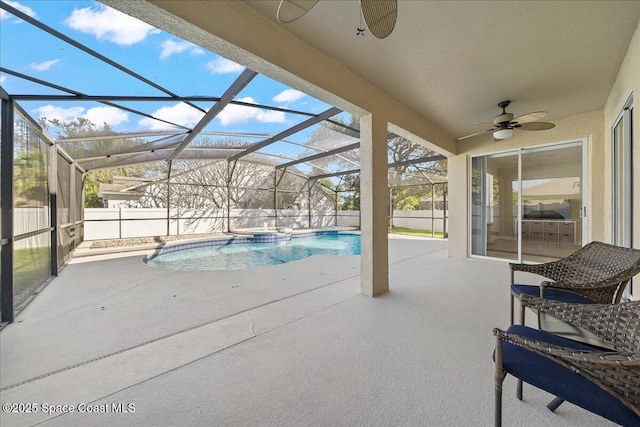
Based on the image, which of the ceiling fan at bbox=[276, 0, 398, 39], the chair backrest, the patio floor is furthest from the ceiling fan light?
the ceiling fan at bbox=[276, 0, 398, 39]

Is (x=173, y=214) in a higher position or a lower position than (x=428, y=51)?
lower

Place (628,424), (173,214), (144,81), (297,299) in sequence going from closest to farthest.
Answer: (628,424), (297,299), (144,81), (173,214)

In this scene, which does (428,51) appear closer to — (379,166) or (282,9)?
(379,166)

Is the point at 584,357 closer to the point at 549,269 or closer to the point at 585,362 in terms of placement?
the point at 585,362

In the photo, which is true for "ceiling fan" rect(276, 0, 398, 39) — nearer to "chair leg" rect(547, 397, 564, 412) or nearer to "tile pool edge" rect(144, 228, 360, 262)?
"chair leg" rect(547, 397, 564, 412)

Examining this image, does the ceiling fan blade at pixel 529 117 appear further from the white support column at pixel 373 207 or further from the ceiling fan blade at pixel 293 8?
the ceiling fan blade at pixel 293 8

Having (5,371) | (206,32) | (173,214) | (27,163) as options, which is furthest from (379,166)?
(173,214)

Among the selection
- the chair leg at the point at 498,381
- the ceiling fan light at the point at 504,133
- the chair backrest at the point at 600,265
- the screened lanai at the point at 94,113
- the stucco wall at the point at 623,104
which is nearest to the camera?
the chair leg at the point at 498,381

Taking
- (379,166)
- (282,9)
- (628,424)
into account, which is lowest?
(628,424)

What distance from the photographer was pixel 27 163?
310 centimetres

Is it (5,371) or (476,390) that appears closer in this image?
(476,390)

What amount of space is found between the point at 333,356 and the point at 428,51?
9.78 feet

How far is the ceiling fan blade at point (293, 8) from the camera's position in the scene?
1.45m

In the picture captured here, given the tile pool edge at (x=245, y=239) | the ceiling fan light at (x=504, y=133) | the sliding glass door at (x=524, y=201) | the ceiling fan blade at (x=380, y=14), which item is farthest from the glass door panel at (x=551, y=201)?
the tile pool edge at (x=245, y=239)
